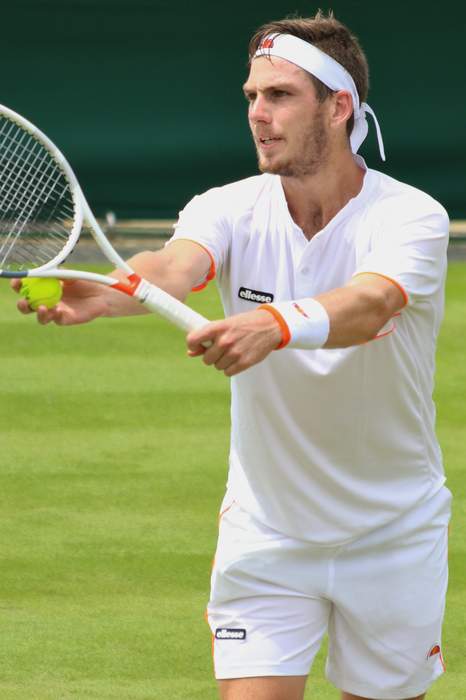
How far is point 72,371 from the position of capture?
30.5 ft

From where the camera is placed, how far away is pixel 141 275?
13.0ft

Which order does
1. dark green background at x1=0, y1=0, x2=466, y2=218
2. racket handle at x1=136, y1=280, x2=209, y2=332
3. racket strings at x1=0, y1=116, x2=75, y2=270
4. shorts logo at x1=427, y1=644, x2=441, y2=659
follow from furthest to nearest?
dark green background at x1=0, y1=0, x2=466, y2=218
racket strings at x1=0, y1=116, x2=75, y2=270
shorts logo at x1=427, y1=644, x2=441, y2=659
racket handle at x1=136, y1=280, x2=209, y2=332

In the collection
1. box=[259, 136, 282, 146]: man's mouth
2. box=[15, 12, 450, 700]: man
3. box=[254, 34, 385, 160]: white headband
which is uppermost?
box=[254, 34, 385, 160]: white headband

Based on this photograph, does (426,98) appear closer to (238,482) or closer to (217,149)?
(217,149)

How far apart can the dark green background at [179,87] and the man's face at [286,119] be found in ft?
28.1

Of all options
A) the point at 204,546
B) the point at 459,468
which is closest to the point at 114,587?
the point at 204,546

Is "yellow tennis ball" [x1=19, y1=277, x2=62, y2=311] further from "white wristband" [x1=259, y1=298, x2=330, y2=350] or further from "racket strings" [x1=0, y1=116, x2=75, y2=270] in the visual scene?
"white wristband" [x1=259, y1=298, x2=330, y2=350]

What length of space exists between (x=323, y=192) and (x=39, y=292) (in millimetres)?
830

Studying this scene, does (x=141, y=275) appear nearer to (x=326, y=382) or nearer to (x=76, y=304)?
(x=76, y=304)

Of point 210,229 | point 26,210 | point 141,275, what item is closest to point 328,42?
point 210,229

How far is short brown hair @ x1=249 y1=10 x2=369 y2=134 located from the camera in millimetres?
4093

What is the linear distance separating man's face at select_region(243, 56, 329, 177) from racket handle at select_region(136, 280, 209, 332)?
458 mm

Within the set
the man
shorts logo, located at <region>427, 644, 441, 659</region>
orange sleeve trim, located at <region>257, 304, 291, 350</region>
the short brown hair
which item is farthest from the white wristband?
shorts logo, located at <region>427, 644, 441, 659</region>

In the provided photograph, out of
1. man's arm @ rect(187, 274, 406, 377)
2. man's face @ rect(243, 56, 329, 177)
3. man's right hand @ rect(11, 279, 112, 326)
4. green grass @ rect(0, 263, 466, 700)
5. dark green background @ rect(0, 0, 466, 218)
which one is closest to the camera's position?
man's arm @ rect(187, 274, 406, 377)
